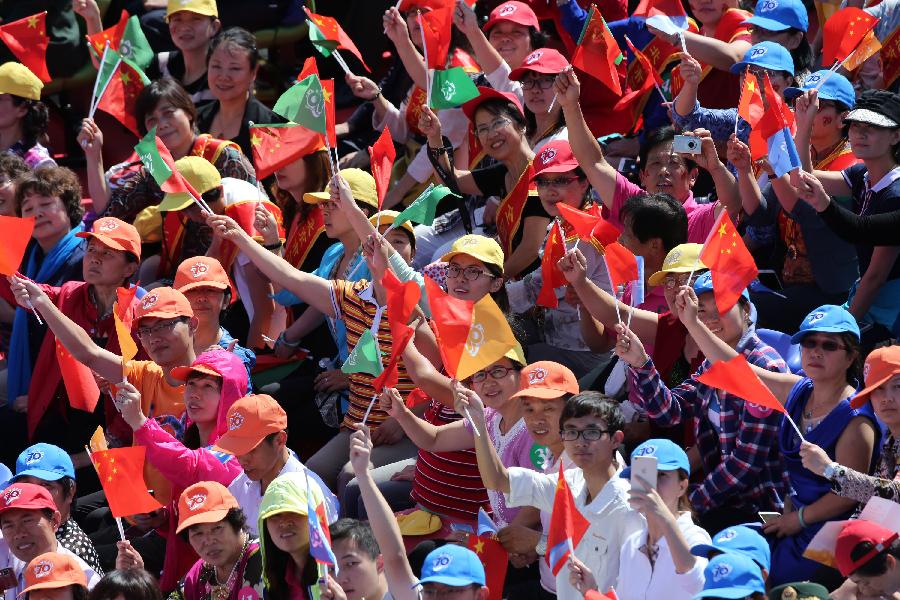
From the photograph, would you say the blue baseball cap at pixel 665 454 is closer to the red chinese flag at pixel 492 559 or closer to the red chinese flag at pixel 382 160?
the red chinese flag at pixel 492 559

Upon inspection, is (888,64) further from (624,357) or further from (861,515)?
(861,515)

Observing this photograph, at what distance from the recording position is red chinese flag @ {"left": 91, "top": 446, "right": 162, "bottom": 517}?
6.51 m

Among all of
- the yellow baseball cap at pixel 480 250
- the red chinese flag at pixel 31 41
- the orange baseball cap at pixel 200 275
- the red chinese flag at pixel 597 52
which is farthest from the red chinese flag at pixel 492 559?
the red chinese flag at pixel 31 41

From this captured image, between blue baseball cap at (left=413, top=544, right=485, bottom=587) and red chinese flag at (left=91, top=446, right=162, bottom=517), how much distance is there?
4.93ft

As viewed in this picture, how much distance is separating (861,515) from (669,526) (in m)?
0.68

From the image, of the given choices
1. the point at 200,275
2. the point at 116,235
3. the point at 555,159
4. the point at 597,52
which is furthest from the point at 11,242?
the point at 597,52

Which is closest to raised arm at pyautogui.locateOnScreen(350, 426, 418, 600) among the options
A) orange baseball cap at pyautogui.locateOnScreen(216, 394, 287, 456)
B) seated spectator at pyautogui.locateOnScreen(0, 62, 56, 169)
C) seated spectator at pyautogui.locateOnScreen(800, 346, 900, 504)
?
orange baseball cap at pyautogui.locateOnScreen(216, 394, 287, 456)

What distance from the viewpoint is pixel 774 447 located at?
6.14m

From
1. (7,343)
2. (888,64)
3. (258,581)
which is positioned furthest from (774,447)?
(7,343)

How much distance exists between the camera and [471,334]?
20.4ft

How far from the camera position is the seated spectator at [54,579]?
6.24m

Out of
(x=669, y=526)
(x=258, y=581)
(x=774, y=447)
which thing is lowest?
(x=258, y=581)

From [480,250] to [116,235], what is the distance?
1.80 metres

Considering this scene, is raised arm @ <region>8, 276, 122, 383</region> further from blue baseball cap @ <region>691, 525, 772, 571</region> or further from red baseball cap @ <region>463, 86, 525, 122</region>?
blue baseball cap @ <region>691, 525, 772, 571</region>
